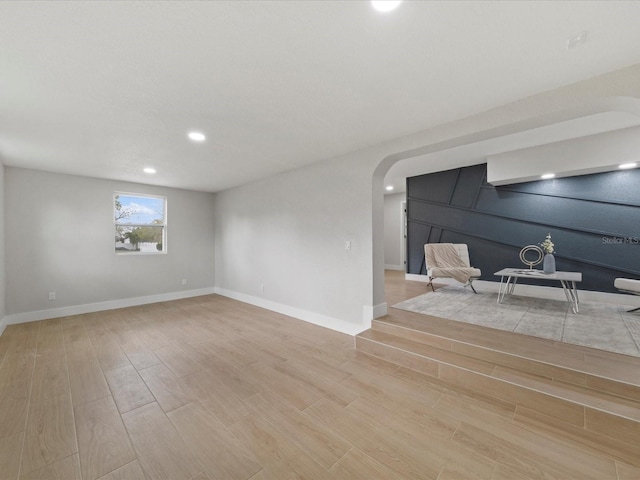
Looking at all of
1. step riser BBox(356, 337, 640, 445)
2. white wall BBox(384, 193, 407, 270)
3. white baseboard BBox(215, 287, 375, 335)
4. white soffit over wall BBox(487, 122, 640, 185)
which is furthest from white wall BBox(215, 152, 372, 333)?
white wall BBox(384, 193, 407, 270)

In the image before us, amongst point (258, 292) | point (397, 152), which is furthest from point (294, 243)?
point (397, 152)

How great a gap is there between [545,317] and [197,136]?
4.73 meters

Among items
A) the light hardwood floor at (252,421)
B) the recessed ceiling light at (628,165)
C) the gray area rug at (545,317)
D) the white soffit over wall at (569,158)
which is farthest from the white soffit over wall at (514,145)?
the light hardwood floor at (252,421)

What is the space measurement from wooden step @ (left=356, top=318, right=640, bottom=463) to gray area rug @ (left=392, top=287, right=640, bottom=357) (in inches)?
16.8

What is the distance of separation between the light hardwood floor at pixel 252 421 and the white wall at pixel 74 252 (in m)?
1.42

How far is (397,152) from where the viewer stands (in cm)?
298

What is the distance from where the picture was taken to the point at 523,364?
7.07 ft

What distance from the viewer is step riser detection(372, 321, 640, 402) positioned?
182 centimetres

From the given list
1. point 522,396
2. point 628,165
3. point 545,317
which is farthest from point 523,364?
point 628,165

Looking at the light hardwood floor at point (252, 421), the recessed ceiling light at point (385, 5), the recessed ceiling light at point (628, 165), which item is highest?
the recessed ceiling light at point (385, 5)

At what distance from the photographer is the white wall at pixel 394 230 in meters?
8.30

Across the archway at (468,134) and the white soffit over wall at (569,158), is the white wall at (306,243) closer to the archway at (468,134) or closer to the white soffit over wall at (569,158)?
the archway at (468,134)

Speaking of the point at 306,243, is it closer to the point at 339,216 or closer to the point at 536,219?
the point at 339,216

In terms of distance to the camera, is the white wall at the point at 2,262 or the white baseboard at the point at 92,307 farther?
the white baseboard at the point at 92,307
